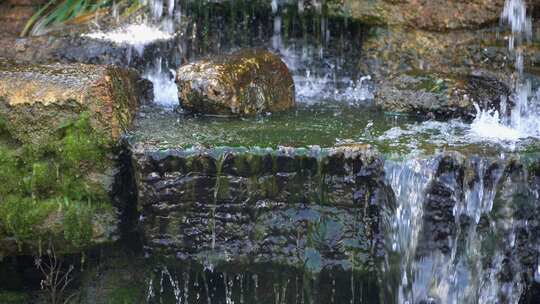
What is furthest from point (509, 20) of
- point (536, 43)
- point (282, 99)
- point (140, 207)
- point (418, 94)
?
point (140, 207)

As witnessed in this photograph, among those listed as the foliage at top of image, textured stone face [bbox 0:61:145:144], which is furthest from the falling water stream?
the foliage at top of image

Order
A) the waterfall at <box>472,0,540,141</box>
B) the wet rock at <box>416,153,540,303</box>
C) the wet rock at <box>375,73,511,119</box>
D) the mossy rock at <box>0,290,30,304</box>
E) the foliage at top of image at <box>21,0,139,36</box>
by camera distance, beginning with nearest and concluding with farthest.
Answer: the wet rock at <box>416,153,540,303</box> < the waterfall at <box>472,0,540,141</box> < the mossy rock at <box>0,290,30,304</box> < the wet rock at <box>375,73,511,119</box> < the foliage at top of image at <box>21,0,139,36</box>

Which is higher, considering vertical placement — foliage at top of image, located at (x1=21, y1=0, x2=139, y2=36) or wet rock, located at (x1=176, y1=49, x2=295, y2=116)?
foliage at top of image, located at (x1=21, y1=0, x2=139, y2=36)

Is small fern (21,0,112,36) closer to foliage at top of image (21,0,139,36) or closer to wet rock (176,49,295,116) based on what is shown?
foliage at top of image (21,0,139,36)

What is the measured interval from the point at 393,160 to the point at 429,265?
46cm

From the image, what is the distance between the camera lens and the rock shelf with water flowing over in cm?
328

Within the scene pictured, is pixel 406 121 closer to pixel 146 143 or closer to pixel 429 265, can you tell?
pixel 429 265

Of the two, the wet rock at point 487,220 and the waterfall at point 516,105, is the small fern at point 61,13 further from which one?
→ the wet rock at point 487,220

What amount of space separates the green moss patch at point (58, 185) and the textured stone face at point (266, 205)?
254mm

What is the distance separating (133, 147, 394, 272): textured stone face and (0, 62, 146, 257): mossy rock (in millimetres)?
239

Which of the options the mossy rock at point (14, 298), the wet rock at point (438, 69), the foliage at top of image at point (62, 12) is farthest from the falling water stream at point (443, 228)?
the foliage at top of image at point (62, 12)

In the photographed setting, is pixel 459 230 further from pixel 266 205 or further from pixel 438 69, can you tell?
pixel 438 69

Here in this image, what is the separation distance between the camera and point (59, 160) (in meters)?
3.51

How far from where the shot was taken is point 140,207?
3402 millimetres
